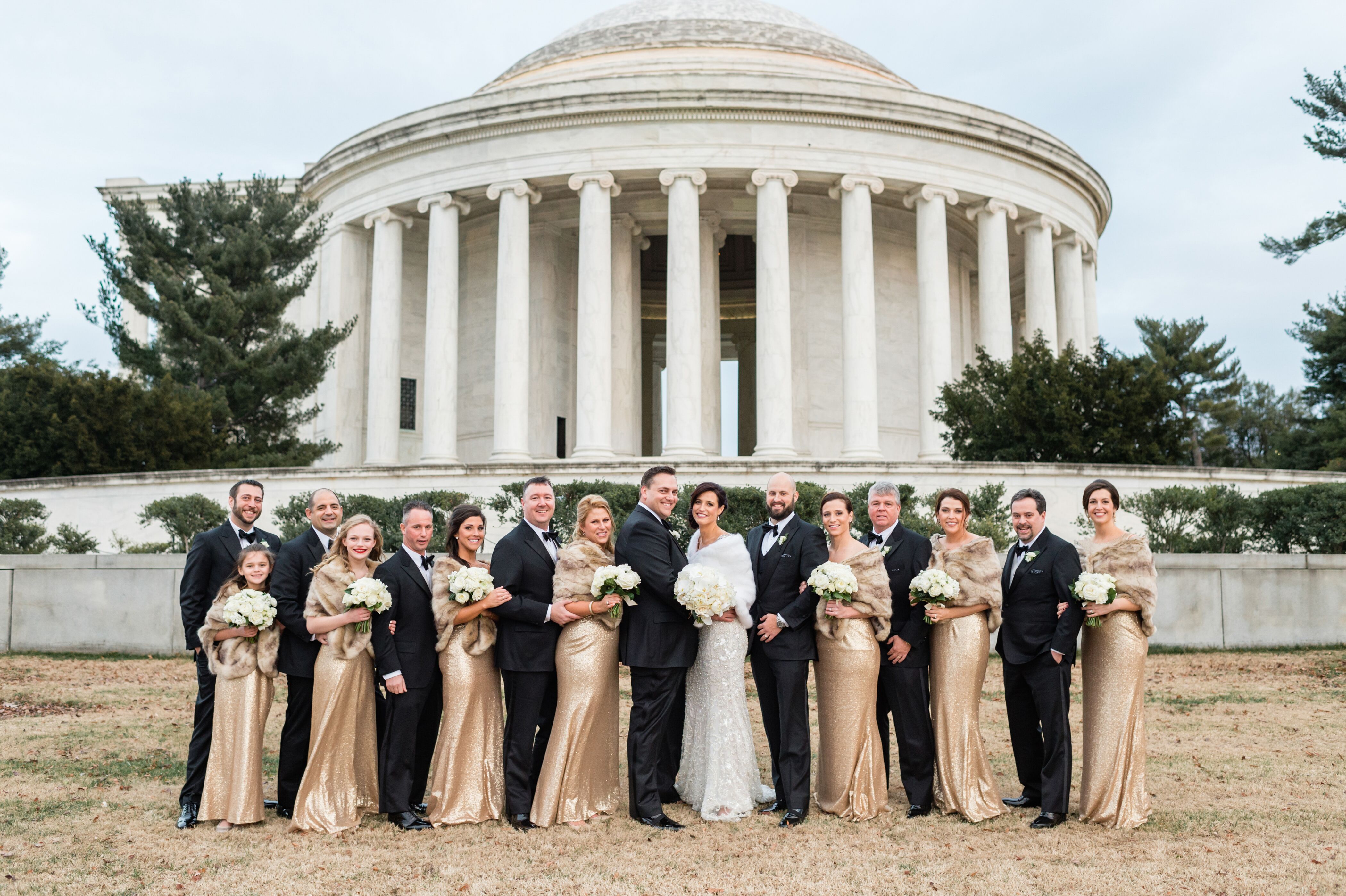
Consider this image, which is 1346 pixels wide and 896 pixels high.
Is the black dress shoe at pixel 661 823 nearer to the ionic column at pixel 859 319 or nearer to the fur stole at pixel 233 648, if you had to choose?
the fur stole at pixel 233 648

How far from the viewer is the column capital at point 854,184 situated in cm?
3869

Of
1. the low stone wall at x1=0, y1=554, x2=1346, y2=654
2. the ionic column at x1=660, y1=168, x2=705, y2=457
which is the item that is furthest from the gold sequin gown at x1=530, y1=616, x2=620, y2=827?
the ionic column at x1=660, y1=168, x2=705, y2=457

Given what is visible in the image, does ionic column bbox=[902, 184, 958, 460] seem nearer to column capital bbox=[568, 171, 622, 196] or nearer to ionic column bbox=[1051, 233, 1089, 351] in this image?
ionic column bbox=[1051, 233, 1089, 351]

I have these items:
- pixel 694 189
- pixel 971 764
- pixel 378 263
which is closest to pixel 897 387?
pixel 694 189

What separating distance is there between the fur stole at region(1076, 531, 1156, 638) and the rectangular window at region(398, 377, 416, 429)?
37.4m

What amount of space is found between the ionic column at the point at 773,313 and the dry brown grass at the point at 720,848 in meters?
24.4

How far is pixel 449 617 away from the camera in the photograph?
392 inches

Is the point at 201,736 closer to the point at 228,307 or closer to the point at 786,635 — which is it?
the point at 786,635

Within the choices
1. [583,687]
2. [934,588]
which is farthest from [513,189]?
[934,588]

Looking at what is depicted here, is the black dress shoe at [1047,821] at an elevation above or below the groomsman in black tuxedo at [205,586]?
below

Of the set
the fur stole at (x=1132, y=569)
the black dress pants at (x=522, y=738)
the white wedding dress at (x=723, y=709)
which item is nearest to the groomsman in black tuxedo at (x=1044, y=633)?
the fur stole at (x=1132, y=569)

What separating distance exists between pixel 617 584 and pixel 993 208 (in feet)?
115

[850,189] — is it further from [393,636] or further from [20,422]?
[393,636]

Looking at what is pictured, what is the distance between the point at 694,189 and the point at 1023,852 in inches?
1244
